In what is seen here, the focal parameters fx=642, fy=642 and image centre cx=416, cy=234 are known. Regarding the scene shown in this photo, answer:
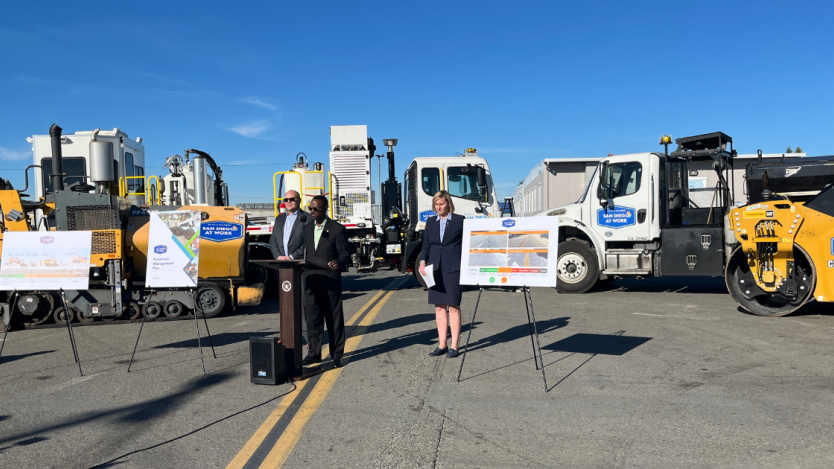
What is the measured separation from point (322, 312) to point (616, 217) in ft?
27.1

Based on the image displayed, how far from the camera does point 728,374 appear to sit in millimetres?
6336

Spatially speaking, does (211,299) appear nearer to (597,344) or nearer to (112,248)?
(112,248)

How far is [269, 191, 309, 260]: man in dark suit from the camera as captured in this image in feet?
24.1

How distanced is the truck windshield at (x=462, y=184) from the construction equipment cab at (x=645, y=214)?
6.45ft

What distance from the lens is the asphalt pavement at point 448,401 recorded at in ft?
14.0

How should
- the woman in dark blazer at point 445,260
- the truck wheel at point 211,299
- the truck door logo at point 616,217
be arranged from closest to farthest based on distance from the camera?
1. the woman in dark blazer at point 445,260
2. the truck wheel at point 211,299
3. the truck door logo at point 616,217

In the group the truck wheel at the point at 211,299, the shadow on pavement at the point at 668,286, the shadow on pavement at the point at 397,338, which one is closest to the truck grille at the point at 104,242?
the truck wheel at the point at 211,299

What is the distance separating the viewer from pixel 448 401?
5496 mm

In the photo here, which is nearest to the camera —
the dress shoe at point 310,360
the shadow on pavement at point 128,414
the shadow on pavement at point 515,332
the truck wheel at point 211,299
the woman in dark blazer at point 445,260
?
the shadow on pavement at point 128,414

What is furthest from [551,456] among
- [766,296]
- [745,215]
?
A: [766,296]

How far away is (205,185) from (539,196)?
35.7 ft

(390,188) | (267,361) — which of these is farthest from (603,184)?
(267,361)

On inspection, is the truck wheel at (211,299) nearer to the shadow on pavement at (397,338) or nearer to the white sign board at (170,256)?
the shadow on pavement at (397,338)

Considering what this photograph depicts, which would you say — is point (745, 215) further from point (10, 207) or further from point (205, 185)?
point (10, 207)
